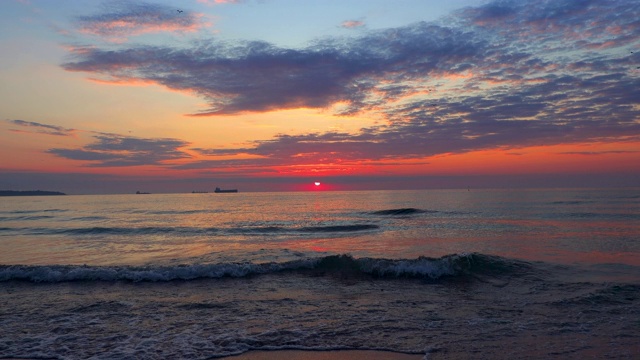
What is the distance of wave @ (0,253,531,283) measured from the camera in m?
17.2

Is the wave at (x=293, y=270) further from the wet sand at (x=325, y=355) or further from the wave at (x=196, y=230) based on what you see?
the wave at (x=196, y=230)

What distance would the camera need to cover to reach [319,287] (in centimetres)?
1530

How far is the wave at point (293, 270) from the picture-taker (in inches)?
675

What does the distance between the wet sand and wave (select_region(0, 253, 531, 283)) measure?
342 inches

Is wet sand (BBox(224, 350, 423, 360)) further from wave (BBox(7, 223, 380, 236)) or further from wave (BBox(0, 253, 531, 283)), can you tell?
wave (BBox(7, 223, 380, 236))

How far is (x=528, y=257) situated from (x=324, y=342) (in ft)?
48.7

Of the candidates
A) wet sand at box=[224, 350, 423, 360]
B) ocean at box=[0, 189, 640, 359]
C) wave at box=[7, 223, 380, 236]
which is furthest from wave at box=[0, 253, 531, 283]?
wave at box=[7, 223, 380, 236]

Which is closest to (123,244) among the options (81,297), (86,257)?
(86,257)

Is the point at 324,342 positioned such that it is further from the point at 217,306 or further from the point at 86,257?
the point at 86,257

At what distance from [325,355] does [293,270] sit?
9.75 metres

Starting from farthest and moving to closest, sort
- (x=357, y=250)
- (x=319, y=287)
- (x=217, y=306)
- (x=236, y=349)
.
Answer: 1. (x=357, y=250)
2. (x=319, y=287)
3. (x=217, y=306)
4. (x=236, y=349)

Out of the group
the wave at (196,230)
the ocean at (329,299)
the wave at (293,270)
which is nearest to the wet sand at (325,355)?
the ocean at (329,299)

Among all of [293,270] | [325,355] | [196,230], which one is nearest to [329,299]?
[325,355]

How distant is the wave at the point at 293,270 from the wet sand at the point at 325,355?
868 centimetres
